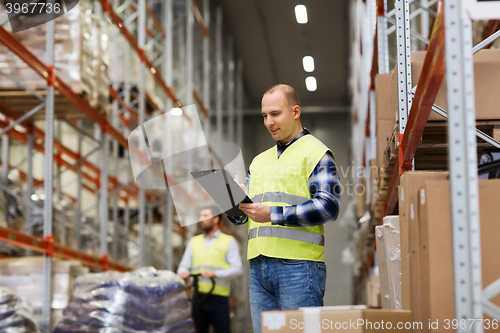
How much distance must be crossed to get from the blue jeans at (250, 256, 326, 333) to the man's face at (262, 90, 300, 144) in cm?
62

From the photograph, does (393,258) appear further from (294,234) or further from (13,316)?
(13,316)

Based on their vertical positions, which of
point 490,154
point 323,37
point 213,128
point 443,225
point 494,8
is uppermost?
point 323,37

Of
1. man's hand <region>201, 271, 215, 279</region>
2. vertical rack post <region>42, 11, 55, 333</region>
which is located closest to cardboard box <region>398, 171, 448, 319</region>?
man's hand <region>201, 271, 215, 279</region>

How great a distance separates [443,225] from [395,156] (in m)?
1.48

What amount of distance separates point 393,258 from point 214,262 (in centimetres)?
345

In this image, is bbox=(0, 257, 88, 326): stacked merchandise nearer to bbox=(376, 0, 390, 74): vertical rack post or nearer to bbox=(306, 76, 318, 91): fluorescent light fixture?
bbox=(376, 0, 390, 74): vertical rack post

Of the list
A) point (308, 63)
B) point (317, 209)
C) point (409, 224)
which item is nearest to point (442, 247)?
point (409, 224)

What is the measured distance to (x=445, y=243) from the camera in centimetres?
204

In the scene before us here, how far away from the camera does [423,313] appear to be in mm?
2154

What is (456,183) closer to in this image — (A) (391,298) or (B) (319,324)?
(B) (319,324)

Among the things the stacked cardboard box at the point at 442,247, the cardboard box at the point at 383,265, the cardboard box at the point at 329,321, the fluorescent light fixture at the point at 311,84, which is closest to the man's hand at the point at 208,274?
the cardboard box at the point at 383,265

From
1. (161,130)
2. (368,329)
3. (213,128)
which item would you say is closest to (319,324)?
(368,329)

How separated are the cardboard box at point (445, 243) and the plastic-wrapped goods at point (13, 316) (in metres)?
3.66

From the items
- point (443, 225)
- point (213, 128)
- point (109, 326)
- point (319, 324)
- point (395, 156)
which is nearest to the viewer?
point (443, 225)
